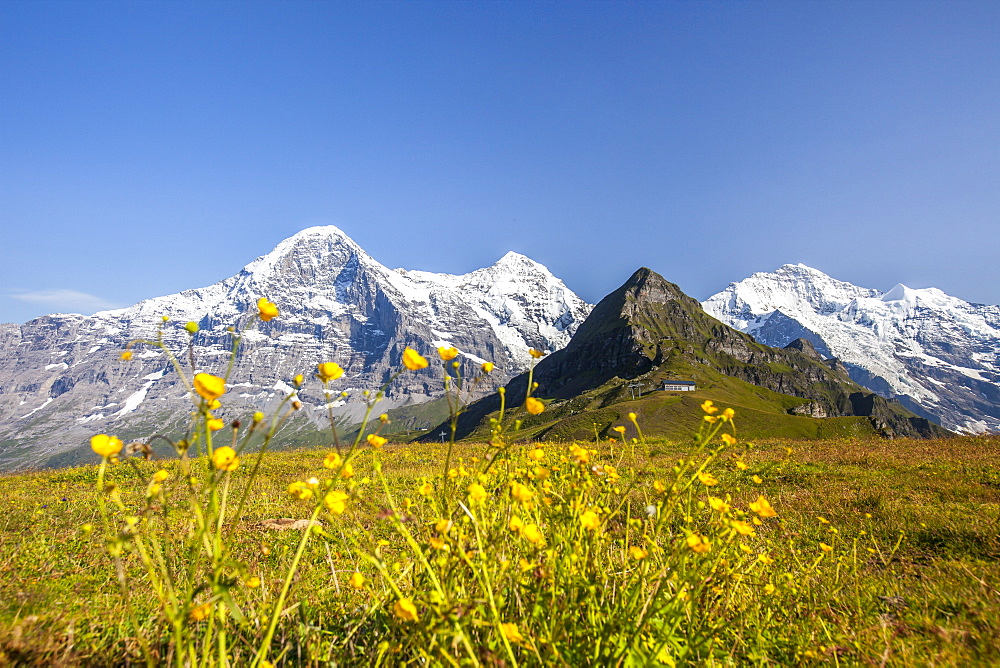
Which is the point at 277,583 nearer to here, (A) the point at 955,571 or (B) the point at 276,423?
(B) the point at 276,423

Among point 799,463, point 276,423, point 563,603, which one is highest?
point 276,423

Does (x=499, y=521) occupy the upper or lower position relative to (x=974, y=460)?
upper

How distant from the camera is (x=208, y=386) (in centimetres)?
193

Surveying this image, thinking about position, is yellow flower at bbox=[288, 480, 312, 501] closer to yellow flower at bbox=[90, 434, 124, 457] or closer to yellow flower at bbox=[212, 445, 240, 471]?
yellow flower at bbox=[212, 445, 240, 471]

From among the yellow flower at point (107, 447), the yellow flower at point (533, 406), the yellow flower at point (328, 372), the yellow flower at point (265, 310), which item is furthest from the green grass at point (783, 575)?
the yellow flower at point (533, 406)

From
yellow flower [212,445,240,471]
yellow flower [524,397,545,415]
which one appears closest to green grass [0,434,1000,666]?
yellow flower [212,445,240,471]

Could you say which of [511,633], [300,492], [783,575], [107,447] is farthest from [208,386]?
[783,575]

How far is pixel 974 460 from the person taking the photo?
1159cm

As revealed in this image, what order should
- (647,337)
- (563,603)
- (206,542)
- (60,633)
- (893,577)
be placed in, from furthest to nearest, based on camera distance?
1. (647,337)
2. (893,577)
3. (60,633)
4. (563,603)
5. (206,542)

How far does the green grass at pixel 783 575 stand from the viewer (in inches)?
113

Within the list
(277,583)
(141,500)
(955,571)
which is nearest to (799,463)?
(955,571)

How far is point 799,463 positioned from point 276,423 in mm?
14000

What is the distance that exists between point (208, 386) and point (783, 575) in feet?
12.4

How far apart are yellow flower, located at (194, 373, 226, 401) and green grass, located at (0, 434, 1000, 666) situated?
1.29ft
